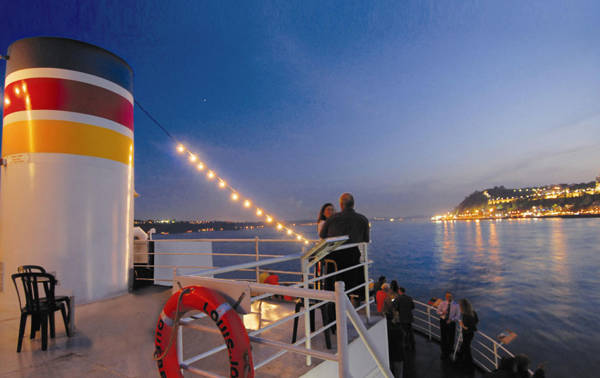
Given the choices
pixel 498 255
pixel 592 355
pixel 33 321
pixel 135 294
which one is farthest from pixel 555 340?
pixel 498 255

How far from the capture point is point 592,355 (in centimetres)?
1360

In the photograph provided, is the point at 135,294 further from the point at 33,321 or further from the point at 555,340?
the point at 555,340

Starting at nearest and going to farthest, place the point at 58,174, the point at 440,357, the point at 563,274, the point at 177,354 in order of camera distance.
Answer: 1. the point at 177,354
2. the point at 58,174
3. the point at 440,357
4. the point at 563,274

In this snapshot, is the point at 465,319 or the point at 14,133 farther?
the point at 465,319

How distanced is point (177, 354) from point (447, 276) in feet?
133

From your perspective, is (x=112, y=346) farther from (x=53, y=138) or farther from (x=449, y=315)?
(x=449, y=315)

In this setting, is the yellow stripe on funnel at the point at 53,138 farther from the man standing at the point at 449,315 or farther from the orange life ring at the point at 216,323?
the man standing at the point at 449,315

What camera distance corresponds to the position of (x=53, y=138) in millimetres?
4520

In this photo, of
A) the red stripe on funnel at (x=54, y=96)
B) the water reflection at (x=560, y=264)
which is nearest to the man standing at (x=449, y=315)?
the red stripe on funnel at (x=54, y=96)

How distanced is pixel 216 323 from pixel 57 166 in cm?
467

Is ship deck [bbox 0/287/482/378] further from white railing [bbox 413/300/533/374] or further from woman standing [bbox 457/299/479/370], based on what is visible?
white railing [bbox 413/300/533/374]

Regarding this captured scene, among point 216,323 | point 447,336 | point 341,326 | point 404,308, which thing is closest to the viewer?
point 341,326

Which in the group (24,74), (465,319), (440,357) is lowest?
(440,357)

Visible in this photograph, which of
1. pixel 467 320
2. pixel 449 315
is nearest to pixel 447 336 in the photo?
pixel 449 315
